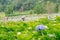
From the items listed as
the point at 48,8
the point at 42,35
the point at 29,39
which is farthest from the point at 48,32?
Answer: the point at 48,8

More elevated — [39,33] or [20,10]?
[39,33]

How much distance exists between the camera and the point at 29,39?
245 centimetres

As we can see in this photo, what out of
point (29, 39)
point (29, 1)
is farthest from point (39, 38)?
point (29, 1)

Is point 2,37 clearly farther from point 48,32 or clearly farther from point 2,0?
point 2,0

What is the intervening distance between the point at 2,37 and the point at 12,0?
2768 centimetres

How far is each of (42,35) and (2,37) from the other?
433 mm

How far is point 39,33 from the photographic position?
8.86ft

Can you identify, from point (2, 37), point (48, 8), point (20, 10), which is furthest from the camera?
point (20, 10)

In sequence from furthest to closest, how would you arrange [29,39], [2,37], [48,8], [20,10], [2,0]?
[2,0] → [20,10] → [48,8] → [2,37] → [29,39]

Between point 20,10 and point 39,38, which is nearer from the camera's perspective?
point 39,38

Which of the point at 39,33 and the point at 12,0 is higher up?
the point at 39,33

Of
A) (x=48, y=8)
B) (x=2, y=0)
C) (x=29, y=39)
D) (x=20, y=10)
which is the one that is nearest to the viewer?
(x=29, y=39)

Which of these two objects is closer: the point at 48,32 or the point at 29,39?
the point at 29,39

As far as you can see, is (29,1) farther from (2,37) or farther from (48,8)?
(2,37)
